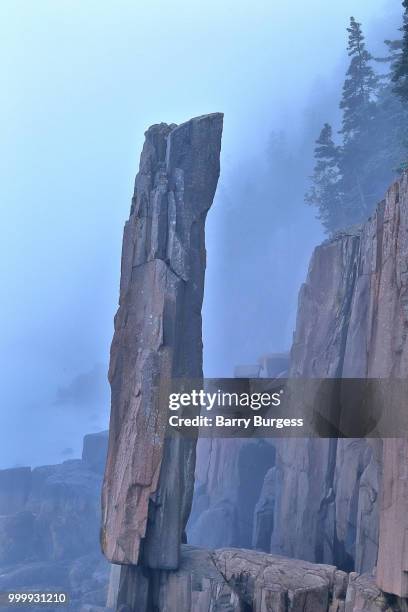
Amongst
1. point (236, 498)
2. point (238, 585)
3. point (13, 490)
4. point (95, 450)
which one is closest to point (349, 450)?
point (238, 585)

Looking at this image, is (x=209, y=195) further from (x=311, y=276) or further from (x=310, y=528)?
(x=310, y=528)

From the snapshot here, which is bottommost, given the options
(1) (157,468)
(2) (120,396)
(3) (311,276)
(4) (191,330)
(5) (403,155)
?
(1) (157,468)

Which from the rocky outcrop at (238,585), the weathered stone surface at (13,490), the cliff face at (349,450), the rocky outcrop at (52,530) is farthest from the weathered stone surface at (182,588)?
the weathered stone surface at (13,490)

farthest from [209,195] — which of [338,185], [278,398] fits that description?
[338,185]

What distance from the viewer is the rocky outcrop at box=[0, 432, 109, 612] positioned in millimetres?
35500

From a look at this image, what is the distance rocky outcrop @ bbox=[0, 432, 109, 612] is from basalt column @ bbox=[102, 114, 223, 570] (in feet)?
49.0

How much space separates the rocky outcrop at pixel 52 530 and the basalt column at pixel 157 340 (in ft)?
49.0

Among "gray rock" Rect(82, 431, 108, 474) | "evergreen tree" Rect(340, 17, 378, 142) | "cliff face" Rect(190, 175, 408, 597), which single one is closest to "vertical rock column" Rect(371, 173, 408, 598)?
"cliff face" Rect(190, 175, 408, 597)

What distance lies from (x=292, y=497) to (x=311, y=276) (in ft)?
23.7

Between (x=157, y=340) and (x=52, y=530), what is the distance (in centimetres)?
2410

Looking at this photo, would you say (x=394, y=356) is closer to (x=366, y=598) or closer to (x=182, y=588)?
(x=366, y=598)

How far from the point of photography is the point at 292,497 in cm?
2509

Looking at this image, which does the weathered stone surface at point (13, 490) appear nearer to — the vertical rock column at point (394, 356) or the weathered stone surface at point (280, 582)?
the weathered stone surface at point (280, 582)

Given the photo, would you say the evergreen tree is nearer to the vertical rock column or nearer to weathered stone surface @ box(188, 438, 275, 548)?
weathered stone surface @ box(188, 438, 275, 548)
